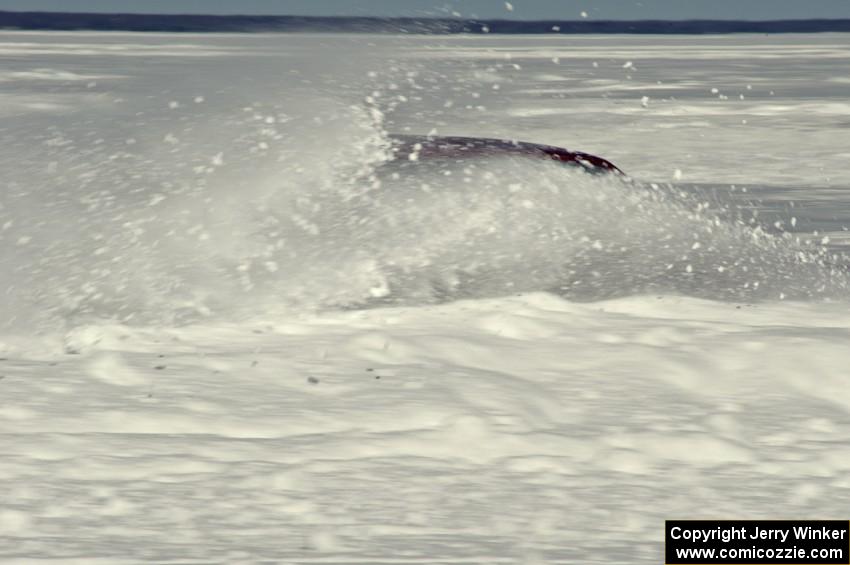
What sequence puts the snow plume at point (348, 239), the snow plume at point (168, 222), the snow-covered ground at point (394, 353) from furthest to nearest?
the snow plume at point (348, 239) → the snow plume at point (168, 222) → the snow-covered ground at point (394, 353)

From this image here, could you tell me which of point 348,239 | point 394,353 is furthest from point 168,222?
point 394,353

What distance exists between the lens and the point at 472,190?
8992 millimetres

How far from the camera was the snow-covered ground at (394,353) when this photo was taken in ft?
12.0

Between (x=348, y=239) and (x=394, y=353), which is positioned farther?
(x=348, y=239)

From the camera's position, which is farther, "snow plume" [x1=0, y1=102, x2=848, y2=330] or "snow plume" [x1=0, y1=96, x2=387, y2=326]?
"snow plume" [x1=0, y1=102, x2=848, y2=330]

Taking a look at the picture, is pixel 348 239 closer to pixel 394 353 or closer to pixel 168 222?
pixel 168 222

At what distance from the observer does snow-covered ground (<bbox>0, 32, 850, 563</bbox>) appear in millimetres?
3662

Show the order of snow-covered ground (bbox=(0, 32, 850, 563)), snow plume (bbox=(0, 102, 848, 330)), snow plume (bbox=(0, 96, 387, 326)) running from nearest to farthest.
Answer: snow-covered ground (bbox=(0, 32, 850, 563)) < snow plume (bbox=(0, 96, 387, 326)) < snow plume (bbox=(0, 102, 848, 330))

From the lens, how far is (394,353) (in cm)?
563

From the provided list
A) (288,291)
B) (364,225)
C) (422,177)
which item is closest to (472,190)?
(422,177)

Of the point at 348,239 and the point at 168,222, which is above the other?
the point at 168,222

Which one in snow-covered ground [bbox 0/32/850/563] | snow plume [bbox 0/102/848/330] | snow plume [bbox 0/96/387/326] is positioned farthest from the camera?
snow plume [bbox 0/102/848/330]

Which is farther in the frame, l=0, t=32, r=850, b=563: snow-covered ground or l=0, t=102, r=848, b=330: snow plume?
l=0, t=102, r=848, b=330: snow plume

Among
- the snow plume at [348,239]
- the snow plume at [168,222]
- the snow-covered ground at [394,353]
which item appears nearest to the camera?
the snow-covered ground at [394,353]
